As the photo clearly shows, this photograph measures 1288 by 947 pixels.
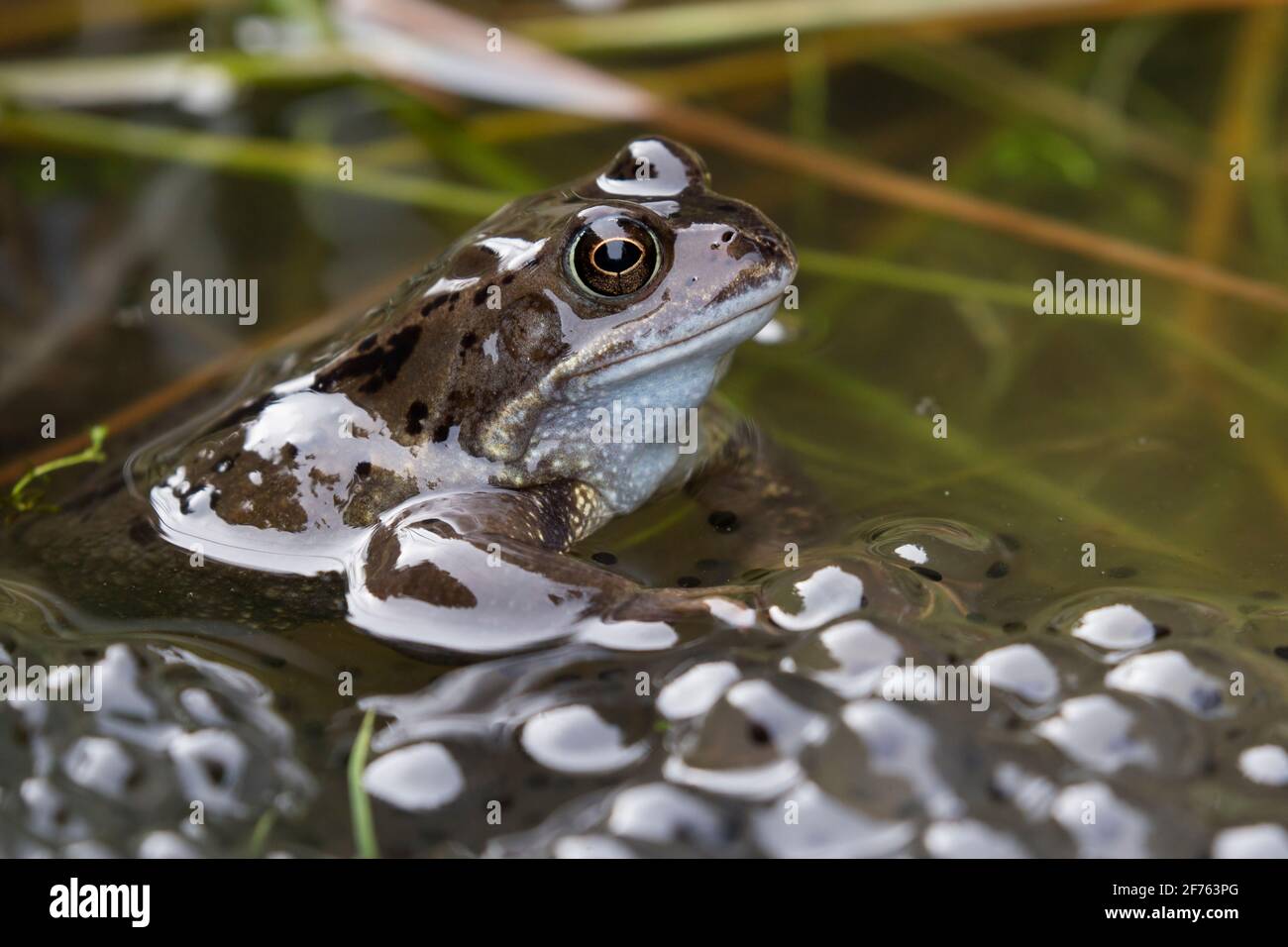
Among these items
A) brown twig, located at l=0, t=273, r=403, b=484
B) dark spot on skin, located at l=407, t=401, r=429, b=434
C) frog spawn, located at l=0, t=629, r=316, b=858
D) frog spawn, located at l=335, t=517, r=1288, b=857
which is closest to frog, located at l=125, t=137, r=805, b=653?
dark spot on skin, located at l=407, t=401, r=429, b=434

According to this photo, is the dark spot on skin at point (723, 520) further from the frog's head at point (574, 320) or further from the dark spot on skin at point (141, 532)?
the dark spot on skin at point (141, 532)

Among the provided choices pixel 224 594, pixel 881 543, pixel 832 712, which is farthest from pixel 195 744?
pixel 881 543

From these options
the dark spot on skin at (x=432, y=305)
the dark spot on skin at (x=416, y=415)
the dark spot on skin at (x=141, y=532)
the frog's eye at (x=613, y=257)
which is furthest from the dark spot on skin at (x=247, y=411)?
the frog's eye at (x=613, y=257)

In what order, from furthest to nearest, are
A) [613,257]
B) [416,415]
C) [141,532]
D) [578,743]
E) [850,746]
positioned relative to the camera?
[141,532], [416,415], [613,257], [578,743], [850,746]

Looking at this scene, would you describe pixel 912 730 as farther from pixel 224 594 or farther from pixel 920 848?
pixel 224 594

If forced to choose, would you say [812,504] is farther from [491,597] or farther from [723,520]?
[491,597]

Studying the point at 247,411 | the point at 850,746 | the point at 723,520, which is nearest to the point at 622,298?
the point at 723,520
